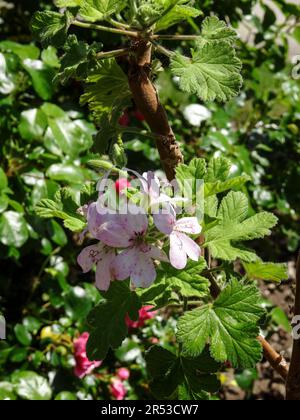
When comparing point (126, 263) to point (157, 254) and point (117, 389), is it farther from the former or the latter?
point (117, 389)

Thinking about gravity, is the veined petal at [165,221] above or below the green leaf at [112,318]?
above

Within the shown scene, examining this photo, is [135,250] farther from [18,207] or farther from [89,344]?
[18,207]

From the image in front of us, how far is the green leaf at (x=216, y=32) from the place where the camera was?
914 mm

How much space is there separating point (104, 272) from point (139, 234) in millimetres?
84

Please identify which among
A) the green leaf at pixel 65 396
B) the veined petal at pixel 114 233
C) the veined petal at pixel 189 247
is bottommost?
the green leaf at pixel 65 396

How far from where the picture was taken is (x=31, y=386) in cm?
175

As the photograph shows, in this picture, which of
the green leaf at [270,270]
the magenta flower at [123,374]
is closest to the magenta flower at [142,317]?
the magenta flower at [123,374]

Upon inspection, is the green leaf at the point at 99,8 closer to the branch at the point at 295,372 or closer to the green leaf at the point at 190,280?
the green leaf at the point at 190,280

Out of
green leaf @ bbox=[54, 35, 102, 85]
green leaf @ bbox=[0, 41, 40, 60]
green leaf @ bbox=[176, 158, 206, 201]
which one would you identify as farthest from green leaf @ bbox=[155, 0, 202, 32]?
green leaf @ bbox=[0, 41, 40, 60]

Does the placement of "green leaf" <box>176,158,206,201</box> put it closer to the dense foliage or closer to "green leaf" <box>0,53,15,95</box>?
the dense foliage

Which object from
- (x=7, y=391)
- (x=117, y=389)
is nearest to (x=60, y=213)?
(x=7, y=391)

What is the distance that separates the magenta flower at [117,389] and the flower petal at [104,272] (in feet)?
3.90

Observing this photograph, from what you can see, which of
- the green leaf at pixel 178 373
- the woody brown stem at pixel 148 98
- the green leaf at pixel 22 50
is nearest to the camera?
the woody brown stem at pixel 148 98
